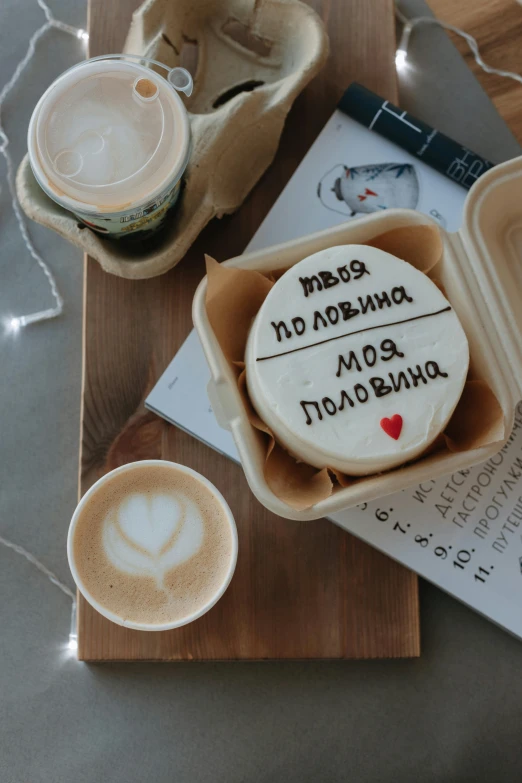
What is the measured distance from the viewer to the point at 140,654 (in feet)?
2.41

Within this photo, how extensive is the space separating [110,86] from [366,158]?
332 mm

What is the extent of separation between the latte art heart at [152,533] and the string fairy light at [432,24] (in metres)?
0.68

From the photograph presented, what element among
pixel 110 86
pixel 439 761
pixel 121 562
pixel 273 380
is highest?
pixel 110 86

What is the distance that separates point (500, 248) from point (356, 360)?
0.26 m

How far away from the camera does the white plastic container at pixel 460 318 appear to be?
1.96ft

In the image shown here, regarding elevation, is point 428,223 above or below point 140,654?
above

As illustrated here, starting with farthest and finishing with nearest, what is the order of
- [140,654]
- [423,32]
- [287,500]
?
[423,32], [140,654], [287,500]

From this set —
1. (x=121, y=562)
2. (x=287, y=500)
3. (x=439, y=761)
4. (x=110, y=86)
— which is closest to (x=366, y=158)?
(x=110, y=86)

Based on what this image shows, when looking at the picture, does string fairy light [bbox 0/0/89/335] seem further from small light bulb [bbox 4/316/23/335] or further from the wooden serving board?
the wooden serving board

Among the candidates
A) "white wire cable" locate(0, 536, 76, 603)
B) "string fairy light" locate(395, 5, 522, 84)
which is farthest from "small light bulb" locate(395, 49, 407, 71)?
"white wire cable" locate(0, 536, 76, 603)

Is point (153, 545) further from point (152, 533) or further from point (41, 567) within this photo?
point (41, 567)

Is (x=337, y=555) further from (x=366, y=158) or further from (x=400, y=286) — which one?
(x=366, y=158)

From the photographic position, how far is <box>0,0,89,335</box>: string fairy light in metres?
0.90

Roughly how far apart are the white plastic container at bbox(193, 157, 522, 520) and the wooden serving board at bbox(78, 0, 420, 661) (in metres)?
0.15
